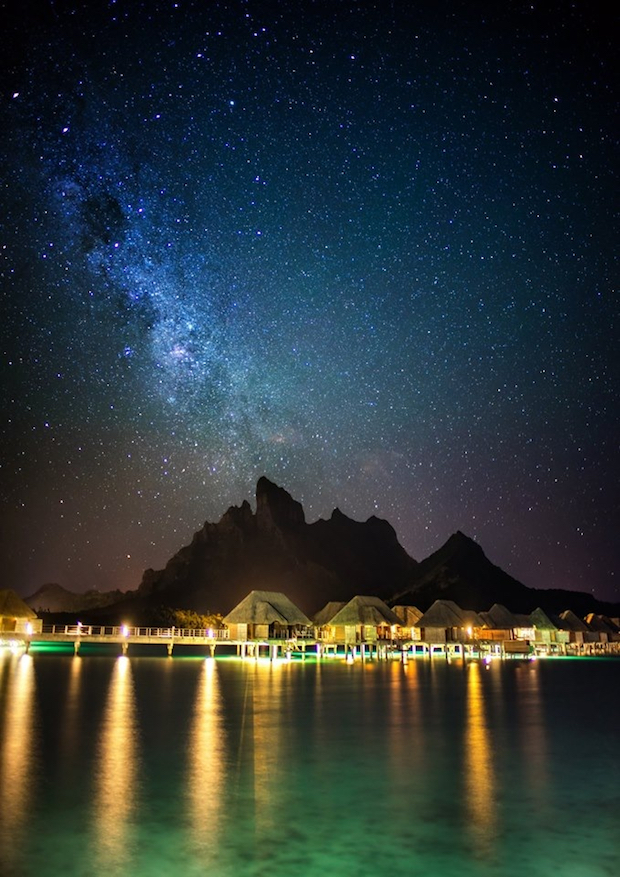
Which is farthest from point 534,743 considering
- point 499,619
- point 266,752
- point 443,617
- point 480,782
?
point 499,619

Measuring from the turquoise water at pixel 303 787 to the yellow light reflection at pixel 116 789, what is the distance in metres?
0.05

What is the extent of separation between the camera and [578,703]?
35.8 metres

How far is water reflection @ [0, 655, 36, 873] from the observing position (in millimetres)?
11195

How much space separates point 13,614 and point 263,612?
26.4m

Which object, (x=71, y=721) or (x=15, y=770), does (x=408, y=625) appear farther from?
(x=15, y=770)

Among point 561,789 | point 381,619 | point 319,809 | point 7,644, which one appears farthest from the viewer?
point 381,619

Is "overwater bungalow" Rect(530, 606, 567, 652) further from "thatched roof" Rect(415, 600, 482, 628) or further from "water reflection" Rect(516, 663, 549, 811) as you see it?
"water reflection" Rect(516, 663, 549, 811)

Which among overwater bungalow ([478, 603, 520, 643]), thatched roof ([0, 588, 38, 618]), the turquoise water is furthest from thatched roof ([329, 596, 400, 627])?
the turquoise water

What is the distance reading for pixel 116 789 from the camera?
14461 mm

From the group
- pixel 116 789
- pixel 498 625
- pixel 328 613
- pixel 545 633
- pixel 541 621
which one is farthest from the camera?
pixel 545 633

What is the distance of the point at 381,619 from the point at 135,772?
6734cm

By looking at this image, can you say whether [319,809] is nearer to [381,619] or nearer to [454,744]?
[454,744]

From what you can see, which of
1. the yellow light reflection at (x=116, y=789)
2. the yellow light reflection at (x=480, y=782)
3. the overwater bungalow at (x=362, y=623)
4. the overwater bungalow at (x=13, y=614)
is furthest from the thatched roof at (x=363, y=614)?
the yellow light reflection at (x=116, y=789)

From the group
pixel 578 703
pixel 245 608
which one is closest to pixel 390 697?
pixel 578 703
